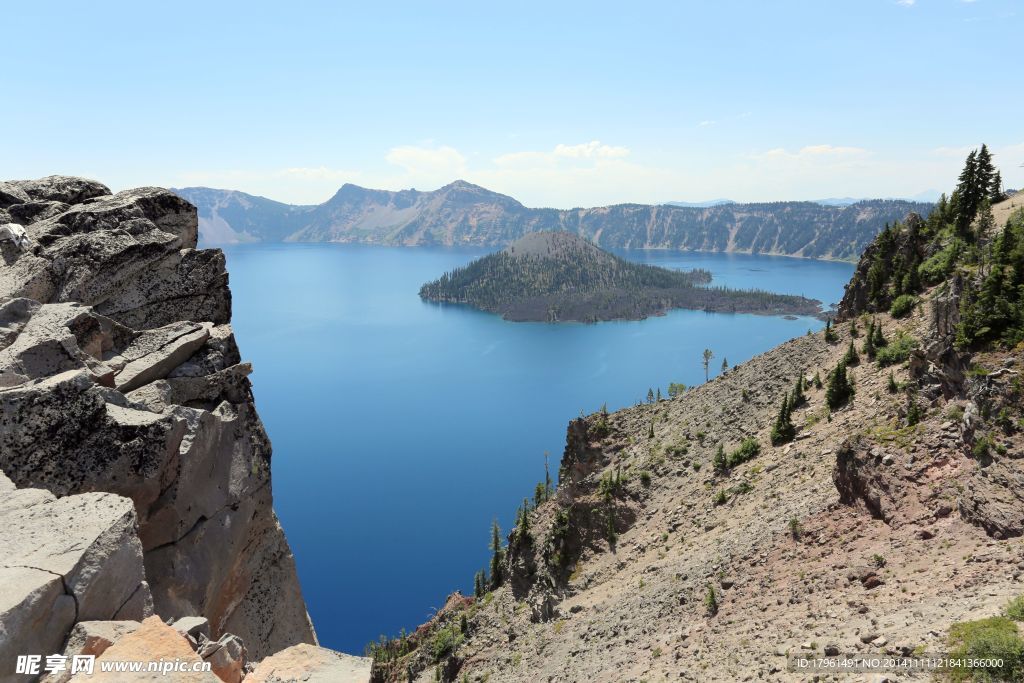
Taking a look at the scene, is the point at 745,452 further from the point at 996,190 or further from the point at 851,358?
the point at 996,190

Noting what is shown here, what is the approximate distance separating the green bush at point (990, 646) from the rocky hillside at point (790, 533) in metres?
0.06

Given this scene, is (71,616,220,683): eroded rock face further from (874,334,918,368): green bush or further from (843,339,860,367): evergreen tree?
(843,339,860,367): evergreen tree

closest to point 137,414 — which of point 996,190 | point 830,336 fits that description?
point 830,336

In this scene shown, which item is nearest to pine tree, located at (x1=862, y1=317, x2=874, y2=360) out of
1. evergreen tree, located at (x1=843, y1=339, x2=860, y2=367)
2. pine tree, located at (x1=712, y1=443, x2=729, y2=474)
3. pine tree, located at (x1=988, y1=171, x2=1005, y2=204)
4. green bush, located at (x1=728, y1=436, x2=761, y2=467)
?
evergreen tree, located at (x1=843, y1=339, x2=860, y2=367)

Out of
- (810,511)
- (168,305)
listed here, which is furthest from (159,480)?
(810,511)

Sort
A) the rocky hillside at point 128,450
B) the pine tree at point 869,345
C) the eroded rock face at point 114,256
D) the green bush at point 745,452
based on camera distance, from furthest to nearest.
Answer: the pine tree at point 869,345, the green bush at point 745,452, the eroded rock face at point 114,256, the rocky hillside at point 128,450

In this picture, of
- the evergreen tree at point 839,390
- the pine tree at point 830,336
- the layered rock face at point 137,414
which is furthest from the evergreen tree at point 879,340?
the layered rock face at point 137,414

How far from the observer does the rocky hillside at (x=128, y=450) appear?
1748cm

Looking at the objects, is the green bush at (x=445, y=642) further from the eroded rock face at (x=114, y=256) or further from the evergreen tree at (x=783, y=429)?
the eroded rock face at (x=114, y=256)

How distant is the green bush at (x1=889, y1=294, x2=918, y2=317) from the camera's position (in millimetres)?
51281

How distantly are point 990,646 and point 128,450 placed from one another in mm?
30437

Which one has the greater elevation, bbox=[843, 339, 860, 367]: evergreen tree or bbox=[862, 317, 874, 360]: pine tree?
bbox=[862, 317, 874, 360]: pine tree

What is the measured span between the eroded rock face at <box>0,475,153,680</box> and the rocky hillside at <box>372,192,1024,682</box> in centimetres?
1977

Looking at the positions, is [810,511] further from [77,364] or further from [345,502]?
[345,502]
